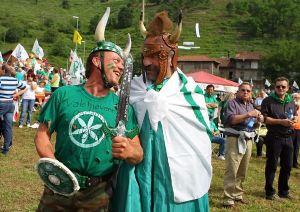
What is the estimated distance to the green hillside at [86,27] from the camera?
8494 centimetres

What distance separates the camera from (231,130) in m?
6.98

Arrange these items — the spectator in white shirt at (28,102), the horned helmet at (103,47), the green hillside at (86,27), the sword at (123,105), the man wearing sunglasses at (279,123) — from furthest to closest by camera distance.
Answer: the green hillside at (86,27) < the spectator in white shirt at (28,102) < the man wearing sunglasses at (279,123) < the horned helmet at (103,47) < the sword at (123,105)

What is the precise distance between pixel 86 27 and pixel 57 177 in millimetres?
103534

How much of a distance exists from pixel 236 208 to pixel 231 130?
3.70 ft

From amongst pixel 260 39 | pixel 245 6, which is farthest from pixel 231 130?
pixel 245 6

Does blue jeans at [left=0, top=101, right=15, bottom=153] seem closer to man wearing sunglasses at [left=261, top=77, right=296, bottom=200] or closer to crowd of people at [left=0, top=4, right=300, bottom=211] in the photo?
man wearing sunglasses at [left=261, top=77, right=296, bottom=200]

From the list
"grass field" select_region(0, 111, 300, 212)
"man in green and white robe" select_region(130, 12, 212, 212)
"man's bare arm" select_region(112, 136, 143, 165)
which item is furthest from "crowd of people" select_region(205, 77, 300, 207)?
"man's bare arm" select_region(112, 136, 143, 165)

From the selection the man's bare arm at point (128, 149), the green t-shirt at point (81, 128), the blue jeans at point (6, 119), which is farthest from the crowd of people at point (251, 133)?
the blue jeans at point (6, 119)

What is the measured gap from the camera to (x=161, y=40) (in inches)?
146

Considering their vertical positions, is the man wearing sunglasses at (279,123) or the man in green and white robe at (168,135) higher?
the man in green and white robe at (168,135)

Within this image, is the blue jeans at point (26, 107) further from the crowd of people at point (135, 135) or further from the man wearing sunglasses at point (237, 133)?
the crowd of people at point (135, 135)

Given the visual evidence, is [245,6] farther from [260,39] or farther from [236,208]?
[236,208]

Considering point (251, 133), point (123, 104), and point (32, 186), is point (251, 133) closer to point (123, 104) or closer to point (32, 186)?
point (32, 186)

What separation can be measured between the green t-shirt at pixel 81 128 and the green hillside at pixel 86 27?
70.1 m
